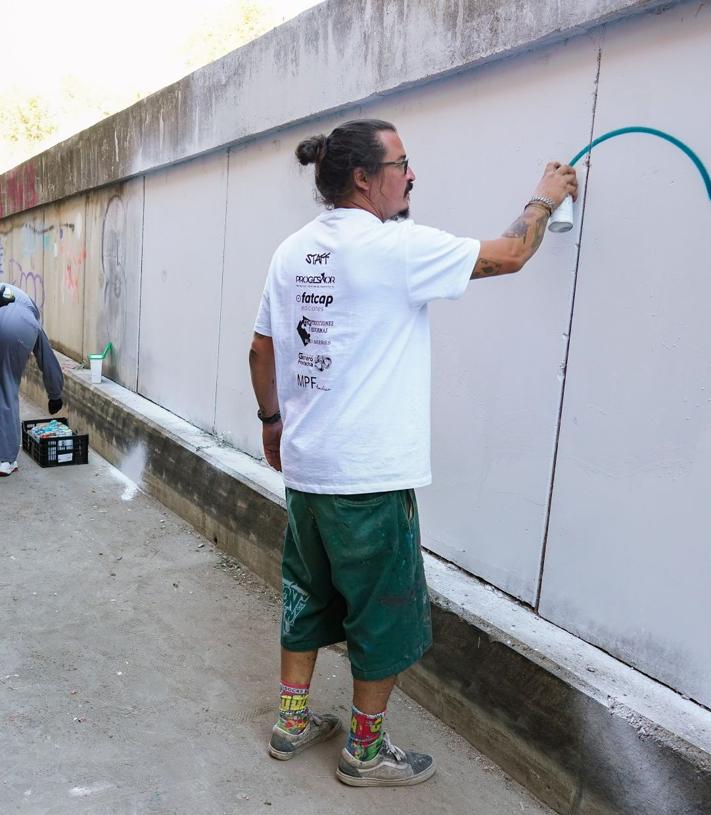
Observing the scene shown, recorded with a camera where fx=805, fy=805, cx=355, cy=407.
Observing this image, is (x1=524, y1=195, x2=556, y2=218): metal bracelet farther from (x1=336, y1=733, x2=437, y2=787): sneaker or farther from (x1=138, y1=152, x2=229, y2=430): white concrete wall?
(x1=138, y1=152, x2=229, y2=430): white concrete wall

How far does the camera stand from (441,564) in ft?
10.7

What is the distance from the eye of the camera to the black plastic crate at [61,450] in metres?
6.05

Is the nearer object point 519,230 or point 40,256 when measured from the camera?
point 519,230

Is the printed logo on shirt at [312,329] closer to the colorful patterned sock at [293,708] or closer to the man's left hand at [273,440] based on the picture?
the man's left hand at [273,440]

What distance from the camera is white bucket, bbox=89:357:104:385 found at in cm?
696

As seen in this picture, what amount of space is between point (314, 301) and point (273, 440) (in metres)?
0.67

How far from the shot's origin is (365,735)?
2484mm

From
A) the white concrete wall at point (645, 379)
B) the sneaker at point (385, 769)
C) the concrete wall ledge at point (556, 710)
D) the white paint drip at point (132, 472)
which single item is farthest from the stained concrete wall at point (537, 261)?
the white paint drip at point (132, 472)

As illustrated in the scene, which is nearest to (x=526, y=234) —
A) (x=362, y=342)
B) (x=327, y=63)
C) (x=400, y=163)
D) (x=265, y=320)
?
(x=400, y=163)

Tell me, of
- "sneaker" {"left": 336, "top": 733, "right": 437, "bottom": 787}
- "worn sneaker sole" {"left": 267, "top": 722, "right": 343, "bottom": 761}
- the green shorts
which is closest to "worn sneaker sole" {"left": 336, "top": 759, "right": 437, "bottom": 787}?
"sneaker" {"left": 336, "top": 733, "right": 437, "bottom": 787}

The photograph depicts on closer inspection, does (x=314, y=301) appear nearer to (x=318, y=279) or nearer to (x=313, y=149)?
(x=318, y=279)

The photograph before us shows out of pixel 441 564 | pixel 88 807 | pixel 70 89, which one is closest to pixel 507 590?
pixel 441 564

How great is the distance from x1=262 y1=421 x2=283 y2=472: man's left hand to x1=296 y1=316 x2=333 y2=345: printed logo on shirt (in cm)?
50

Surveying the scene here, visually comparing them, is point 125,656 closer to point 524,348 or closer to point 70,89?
point 524,348
